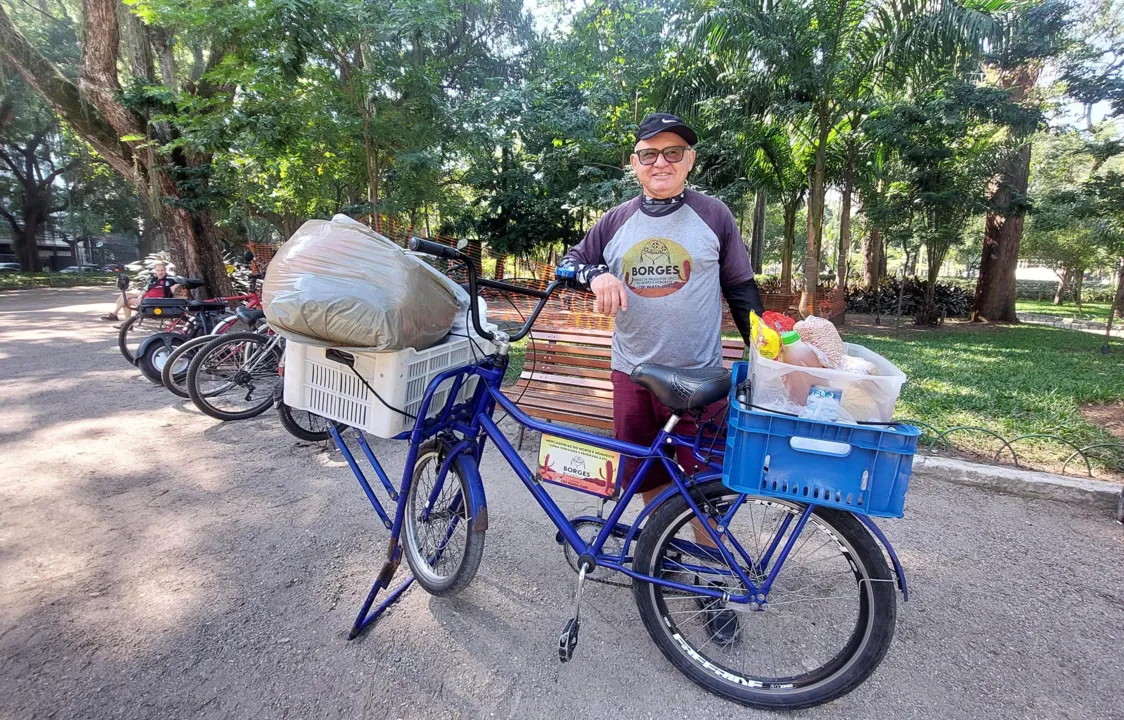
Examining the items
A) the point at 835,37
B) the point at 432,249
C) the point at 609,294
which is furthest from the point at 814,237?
the point at 432,249

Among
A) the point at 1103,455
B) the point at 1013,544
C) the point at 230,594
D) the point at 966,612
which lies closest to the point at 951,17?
the point at 1103,455

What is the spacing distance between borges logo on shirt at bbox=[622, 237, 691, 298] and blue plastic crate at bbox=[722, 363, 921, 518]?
2.18 ft

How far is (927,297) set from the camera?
1227 cm

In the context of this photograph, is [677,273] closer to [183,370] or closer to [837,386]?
[837,386]

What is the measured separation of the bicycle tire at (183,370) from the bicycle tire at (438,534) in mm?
3308

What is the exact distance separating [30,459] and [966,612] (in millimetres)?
5656

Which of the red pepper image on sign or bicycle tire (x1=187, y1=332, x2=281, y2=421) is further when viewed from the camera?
bicycle tire (x1=187, y1=332, x2=281, y2=421)

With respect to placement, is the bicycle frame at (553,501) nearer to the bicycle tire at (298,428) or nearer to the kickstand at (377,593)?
the kickstand at (377,593)

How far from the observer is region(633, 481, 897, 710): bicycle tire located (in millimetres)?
1561

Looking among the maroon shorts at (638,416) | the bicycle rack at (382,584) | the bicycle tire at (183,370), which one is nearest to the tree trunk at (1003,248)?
the maroon shorts at (638,416)

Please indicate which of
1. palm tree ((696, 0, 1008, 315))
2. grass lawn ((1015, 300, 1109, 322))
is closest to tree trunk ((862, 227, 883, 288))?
grass lawn ((1015, 300, 1109, 322))

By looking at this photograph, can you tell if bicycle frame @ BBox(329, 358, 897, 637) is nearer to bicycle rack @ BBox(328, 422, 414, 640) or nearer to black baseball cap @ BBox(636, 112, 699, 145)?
bicycle rack @ BBox(328, 422, 414, 640)

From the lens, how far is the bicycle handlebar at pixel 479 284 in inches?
63.0

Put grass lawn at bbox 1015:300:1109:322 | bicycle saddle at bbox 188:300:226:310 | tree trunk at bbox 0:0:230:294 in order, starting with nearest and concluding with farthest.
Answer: bicycle saddle at bbox 188:300:226:310, tree trunk at bbox 0:0:230:294, grass lawn at bbox 1015:300:1109:322
